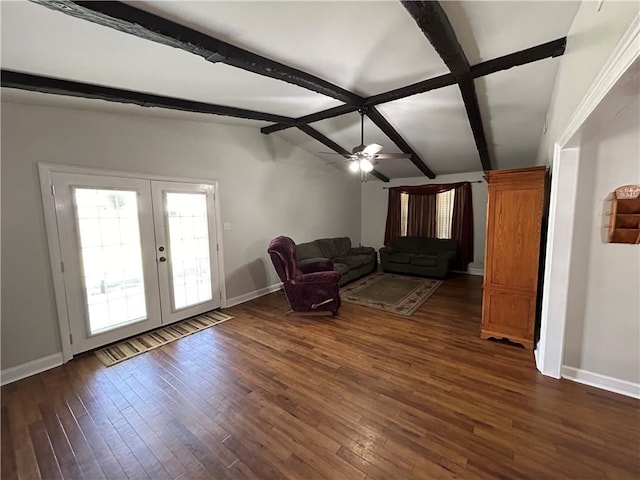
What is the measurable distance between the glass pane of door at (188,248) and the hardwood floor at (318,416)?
2.94 feet

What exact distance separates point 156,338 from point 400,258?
15.7 ft

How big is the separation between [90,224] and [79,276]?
0.56m

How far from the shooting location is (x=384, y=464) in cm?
161

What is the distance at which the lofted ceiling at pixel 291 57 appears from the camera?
5.61 ft

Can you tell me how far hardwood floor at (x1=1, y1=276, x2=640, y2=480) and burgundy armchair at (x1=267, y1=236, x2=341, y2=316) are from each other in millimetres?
813

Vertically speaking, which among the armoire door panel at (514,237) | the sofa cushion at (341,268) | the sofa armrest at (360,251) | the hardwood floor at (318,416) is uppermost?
the armoire door panel at (514,237)

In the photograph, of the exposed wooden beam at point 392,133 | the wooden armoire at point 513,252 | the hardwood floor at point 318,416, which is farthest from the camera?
the exposed wooden beam at point 392,133

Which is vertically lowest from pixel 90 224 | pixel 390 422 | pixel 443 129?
pixel 390 422

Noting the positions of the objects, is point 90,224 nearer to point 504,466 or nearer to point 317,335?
point 317,335

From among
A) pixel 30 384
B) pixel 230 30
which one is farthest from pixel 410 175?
pixel 30 384

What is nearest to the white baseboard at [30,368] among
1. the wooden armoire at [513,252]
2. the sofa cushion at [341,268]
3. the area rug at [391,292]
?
the area rug at [391,292]

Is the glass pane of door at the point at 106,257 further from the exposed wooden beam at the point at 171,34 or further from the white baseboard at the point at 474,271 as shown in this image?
the white baseboard at the point at 474,271

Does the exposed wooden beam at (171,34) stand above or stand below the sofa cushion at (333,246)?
above

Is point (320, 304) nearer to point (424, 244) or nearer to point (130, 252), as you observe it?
point (130, 252)
